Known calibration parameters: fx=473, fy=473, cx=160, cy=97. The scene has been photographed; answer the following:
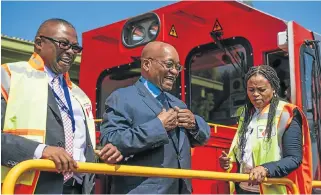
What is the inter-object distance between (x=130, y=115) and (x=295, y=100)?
1.57 meters

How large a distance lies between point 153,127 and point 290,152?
95 centimetres

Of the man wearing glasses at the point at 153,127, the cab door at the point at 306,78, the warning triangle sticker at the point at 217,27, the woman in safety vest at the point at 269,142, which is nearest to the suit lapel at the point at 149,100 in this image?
the man wearing glasses at the point at 153,127

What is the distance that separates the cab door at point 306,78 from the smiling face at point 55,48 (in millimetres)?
1704

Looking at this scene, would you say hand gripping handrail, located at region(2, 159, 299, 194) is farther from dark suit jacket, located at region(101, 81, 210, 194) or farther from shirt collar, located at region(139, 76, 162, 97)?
shirt collar, located at region(139, 76, 162, 97)

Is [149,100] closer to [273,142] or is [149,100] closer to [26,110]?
[26,110]

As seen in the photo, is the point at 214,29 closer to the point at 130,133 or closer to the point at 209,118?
the point at 209,118

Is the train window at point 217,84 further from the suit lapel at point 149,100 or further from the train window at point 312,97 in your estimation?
the suit lapel at point 149,100

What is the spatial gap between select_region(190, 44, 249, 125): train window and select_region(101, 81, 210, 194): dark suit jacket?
1.81 metres

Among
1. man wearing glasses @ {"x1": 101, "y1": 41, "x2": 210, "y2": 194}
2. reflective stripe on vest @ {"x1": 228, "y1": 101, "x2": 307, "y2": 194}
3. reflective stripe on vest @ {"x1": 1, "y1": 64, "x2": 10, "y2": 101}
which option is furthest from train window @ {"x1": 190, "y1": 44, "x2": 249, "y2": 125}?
reflective stripe on vest @ {"x1": 1, "y1": 64, "x2": 10, "y2": 101}

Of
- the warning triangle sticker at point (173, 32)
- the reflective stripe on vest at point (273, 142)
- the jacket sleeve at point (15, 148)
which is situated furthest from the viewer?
the warning triangle sticker at point (173, 32)

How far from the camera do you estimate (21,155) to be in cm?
177

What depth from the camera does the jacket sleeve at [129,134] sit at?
1.92 meters

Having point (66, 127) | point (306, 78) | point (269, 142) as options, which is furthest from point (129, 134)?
point (306, 78)

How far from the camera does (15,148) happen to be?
5.82ft
